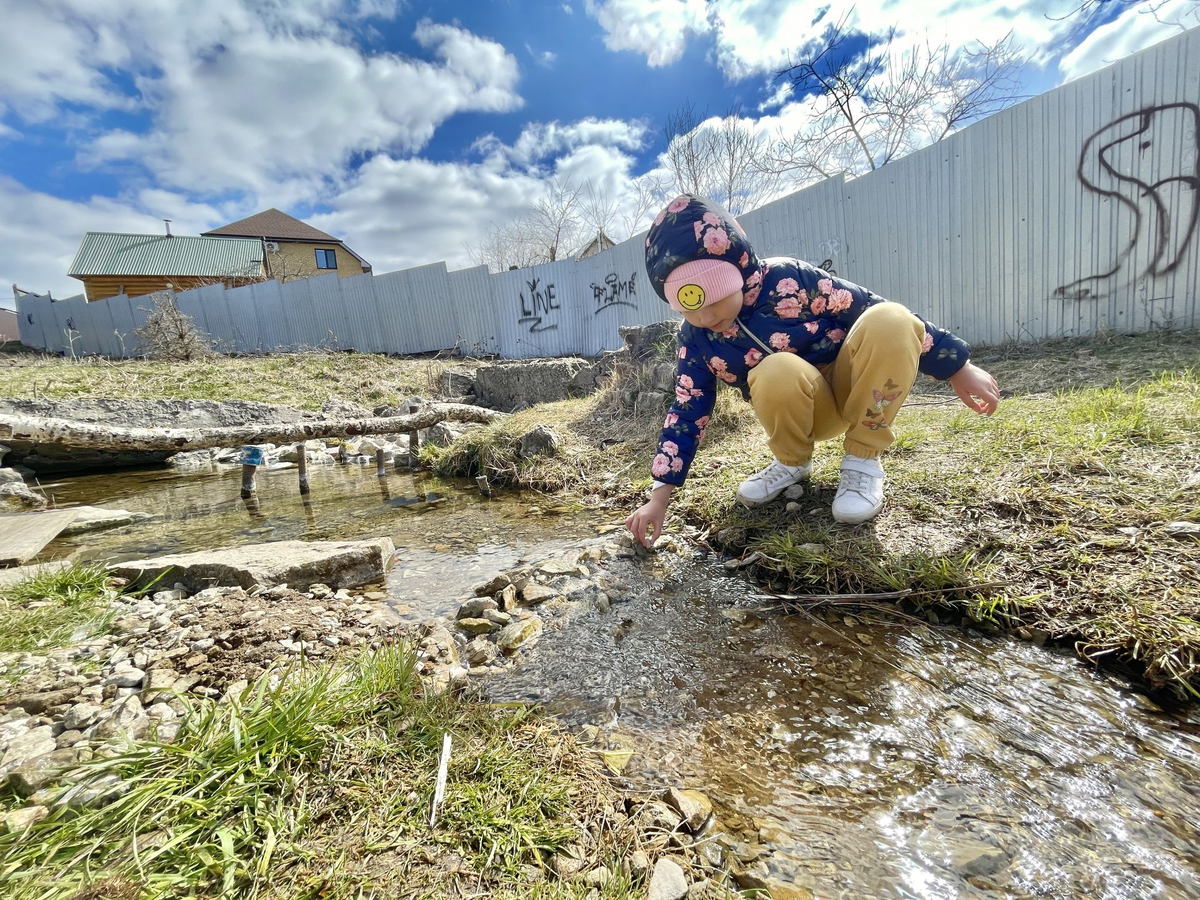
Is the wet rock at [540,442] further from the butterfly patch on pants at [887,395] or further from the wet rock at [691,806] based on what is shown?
the wet rock at [691,806]

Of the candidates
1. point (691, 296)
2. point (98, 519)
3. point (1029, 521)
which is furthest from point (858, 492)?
point (98, 519)

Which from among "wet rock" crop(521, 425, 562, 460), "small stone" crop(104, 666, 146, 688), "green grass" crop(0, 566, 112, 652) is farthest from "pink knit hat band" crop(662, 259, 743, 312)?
"wet rock" crop(521, 425, 562, 460)

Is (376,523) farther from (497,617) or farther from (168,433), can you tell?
(168,433)

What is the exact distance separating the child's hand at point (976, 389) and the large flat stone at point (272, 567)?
7.56ft

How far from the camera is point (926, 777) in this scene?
3.06 ft

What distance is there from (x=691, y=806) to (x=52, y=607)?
6.79 ft

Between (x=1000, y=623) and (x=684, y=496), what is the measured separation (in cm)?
137

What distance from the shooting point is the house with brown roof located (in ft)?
90.9

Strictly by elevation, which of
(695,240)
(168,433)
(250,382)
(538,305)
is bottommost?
(168,433)

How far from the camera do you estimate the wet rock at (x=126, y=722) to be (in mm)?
979

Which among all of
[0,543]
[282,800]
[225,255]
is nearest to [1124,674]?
[282,800]

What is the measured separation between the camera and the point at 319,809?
0.81 metres

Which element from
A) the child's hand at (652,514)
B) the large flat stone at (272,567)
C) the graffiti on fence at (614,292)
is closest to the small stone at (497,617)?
the child's hand at (652,514)

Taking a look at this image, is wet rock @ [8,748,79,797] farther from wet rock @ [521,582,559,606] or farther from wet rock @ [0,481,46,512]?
wet rock @ [0,481,46,512]
